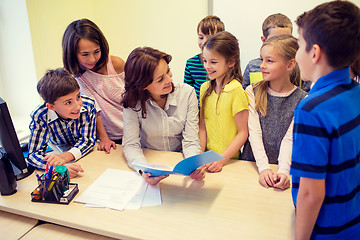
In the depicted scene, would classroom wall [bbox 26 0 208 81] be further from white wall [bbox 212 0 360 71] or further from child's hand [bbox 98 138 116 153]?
child's hand [bbox 98 138 116 153]

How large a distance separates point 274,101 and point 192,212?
28.1 inches

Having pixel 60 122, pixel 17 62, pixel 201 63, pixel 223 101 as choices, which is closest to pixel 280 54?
pixel 223 101

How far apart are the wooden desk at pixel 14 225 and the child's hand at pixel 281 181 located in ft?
3.14

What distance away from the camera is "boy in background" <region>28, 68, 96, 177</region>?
1337 mm

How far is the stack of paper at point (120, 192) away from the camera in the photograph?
1.07 m

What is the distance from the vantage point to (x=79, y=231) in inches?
39.5

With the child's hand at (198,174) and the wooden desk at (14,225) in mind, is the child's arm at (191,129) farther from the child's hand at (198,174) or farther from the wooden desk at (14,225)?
the wooden desk at (14,225)

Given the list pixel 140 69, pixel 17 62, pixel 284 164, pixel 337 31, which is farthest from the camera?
pixel 17 62

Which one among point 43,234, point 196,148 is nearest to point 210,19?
point 196,148

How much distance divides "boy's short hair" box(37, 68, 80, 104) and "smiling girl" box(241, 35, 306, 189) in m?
0.91

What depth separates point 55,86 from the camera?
133cm

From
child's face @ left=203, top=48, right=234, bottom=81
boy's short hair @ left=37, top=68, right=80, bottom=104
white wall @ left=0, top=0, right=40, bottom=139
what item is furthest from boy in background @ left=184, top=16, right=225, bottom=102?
white wall @ left=0, top=0, right=40, bottom=139

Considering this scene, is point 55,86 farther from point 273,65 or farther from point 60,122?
point 273,65

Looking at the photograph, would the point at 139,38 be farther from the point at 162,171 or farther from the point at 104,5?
the point at 162,171
